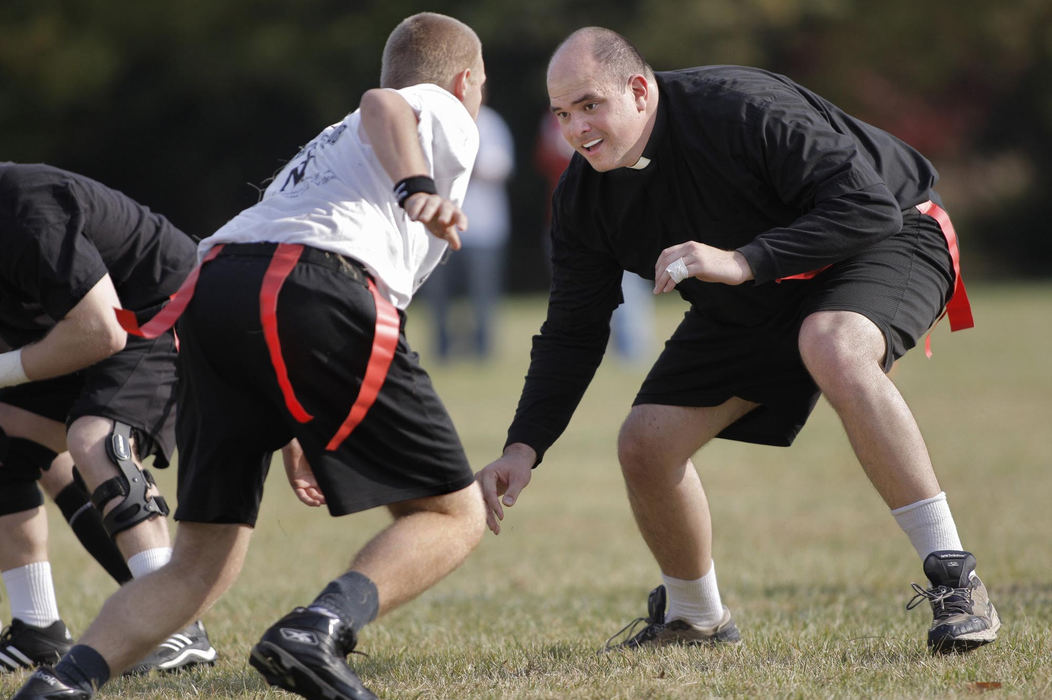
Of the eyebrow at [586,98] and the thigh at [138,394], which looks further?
the thigh at [138,394]

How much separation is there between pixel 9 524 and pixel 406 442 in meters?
2.03

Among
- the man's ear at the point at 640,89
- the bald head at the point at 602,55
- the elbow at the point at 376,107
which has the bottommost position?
the elbow at the point at 376,107

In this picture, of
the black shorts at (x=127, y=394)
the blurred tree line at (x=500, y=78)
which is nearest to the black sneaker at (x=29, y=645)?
the black shorts at (x=127, y=394)

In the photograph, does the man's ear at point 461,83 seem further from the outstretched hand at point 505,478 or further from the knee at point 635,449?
the knee at point 635,449

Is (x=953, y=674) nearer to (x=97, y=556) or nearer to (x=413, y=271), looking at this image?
(x=413, y=271)

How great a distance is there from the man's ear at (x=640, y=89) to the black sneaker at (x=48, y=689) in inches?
87.8

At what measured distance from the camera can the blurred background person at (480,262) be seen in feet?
47.2

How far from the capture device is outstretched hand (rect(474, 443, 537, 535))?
3.75m

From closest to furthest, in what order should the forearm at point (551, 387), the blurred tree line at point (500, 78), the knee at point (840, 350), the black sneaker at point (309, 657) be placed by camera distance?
the black sneaker at point (309, 657) < the knee at point (840, 350) < the forearm at point (551, 387) < the blurred tree line at point (500, 78)

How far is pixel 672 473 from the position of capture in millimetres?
4172

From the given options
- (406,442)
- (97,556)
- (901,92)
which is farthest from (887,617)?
(901,92)

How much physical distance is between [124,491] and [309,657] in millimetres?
1403

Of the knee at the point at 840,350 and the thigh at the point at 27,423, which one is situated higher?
the knee at the point at 840,350

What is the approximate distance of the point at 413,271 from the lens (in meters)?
3.38
